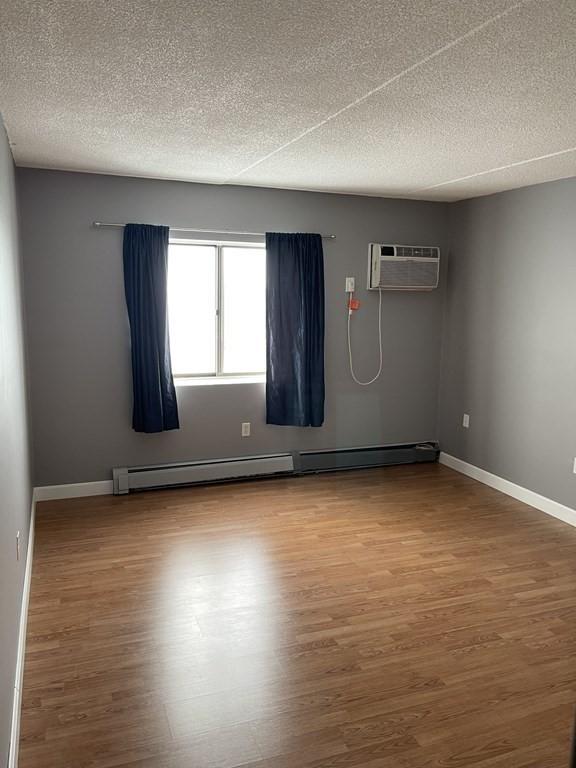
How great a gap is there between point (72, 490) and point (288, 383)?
1.88 metres

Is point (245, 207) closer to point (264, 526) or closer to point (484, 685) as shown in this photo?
point (264, 526)

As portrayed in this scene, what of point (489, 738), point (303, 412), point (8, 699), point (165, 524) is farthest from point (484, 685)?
point (303, 412)

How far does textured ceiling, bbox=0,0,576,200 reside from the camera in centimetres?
169

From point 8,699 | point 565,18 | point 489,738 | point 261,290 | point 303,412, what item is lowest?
point 489,738

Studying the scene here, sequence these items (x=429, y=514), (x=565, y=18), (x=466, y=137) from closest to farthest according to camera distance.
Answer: (x=565, y=18) → (x=466, y=137) → (x=429, y=514)

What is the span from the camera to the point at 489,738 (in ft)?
7.08

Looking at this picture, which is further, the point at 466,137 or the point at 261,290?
the point at 261,290

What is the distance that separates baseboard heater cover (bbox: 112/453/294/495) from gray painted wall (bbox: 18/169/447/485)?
3.3 inches

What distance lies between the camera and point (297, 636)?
2.77 meters

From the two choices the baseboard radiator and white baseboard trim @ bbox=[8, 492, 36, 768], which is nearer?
white baseboard trim @ bbox=[8, 492, 36, 768]

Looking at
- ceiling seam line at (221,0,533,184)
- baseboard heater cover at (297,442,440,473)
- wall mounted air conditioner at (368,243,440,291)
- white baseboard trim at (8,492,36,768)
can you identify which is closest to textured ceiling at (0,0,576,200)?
ceiling seam line at (221,0,533,184)

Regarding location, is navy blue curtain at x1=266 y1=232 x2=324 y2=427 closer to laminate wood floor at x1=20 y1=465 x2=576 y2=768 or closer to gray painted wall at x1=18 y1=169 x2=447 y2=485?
gray painted wall at x1=18 y1=169 x2=447 y2=485

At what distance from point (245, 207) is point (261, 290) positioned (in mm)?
680

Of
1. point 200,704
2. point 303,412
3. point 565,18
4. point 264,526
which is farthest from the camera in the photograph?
point 303,412
